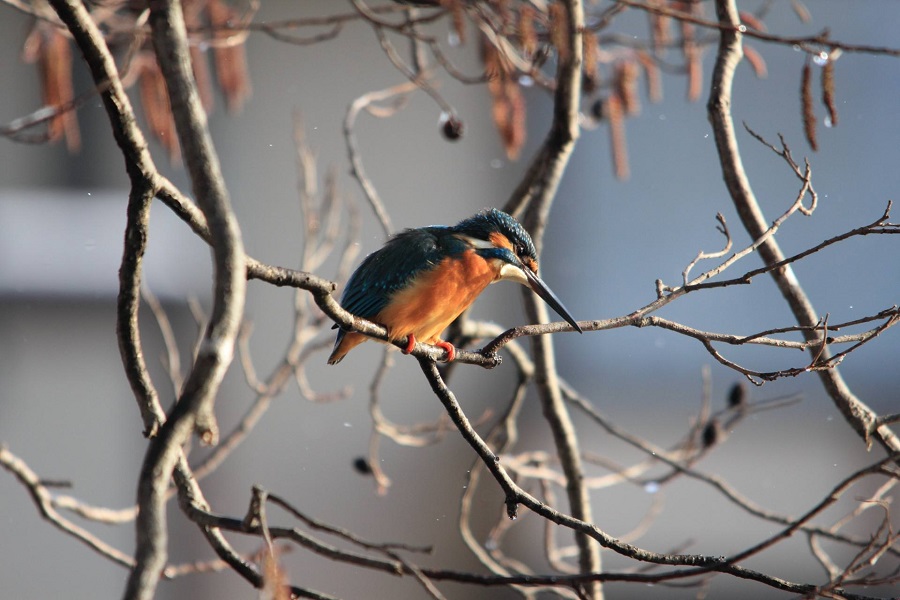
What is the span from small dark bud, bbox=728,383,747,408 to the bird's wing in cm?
103

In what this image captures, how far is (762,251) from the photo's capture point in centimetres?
184

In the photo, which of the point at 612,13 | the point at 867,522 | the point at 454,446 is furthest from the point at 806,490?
the point at 612,13

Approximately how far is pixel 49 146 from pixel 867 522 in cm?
584

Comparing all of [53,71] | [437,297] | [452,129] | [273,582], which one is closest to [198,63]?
[53,71]

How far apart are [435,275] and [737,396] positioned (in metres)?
1.13

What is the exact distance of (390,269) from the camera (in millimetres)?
2014

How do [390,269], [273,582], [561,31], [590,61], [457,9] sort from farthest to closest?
[590,61], [390,269], [561,31], [457,9], [273,582]

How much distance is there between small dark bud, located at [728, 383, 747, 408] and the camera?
261cm

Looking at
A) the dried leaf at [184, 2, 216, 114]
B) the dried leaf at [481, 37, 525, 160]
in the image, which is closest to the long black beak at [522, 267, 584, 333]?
the dried leaf at [481, 37, 525, 160]

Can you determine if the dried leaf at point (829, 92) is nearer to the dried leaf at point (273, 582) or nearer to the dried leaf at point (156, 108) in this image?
the dried leaf at point (273, 582)

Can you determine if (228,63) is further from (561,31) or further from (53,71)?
(561,31)

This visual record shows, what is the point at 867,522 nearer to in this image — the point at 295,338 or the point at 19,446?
the point at 295,338

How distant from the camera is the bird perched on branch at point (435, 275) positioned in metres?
1.92

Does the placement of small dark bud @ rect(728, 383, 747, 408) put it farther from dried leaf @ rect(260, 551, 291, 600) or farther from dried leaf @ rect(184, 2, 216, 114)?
dried leaf @ rect(260, 551, 291, 600)
